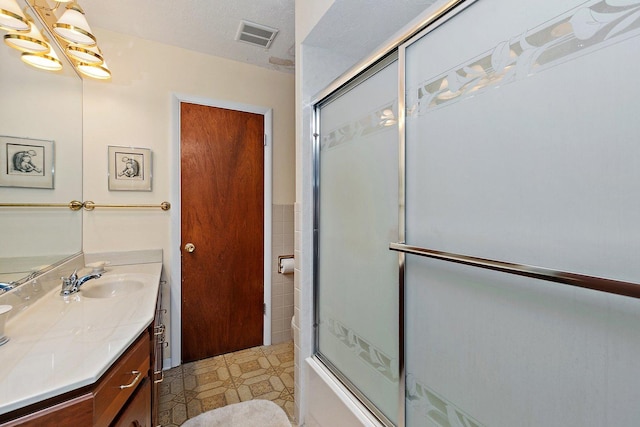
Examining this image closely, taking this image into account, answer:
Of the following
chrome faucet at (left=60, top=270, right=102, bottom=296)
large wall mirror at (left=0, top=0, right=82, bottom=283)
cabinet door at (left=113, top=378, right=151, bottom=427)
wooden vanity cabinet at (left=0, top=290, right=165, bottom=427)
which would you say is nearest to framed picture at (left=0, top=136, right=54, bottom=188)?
large wall mirror at (left=0, top=0, right=82, bottom=283)

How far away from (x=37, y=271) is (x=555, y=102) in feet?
6.83

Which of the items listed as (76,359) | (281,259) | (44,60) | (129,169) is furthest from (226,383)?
(44,60)

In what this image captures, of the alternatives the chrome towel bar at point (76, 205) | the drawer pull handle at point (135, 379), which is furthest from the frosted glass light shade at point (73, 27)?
the drawer pull handle at point (135, 379)

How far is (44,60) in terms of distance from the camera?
1.45m

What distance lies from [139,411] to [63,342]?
0.39m

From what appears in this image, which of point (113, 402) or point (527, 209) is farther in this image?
point (113, 402)

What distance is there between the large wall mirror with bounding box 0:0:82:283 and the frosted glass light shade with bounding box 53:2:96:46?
13 cm

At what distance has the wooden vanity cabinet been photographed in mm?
681

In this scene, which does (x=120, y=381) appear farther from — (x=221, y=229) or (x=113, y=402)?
(x=221, y=229)

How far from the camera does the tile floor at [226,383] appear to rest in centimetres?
172

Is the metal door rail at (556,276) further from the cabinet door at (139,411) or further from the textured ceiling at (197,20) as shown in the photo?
the textured ceiling at (197,20)

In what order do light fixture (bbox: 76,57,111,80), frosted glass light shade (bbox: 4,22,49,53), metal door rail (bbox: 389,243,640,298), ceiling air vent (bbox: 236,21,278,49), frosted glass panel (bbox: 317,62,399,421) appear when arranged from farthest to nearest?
1. ceiling air vent (bbox: 236,21,278,49)
2. light fixture (bbox: 76,57,111,80)
3. frosted glass light shade (bbox: 4,22,49,53)
4. frosted glass panel (bbox: 317,62,399,421)
5. metal door rail (bbox: 389,243,640,298)

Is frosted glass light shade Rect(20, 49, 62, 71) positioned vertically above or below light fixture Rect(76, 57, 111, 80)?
below

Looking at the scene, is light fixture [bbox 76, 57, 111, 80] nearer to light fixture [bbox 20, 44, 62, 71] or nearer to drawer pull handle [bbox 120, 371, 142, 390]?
light fixture [bbox 20, 44, 62, 71]
